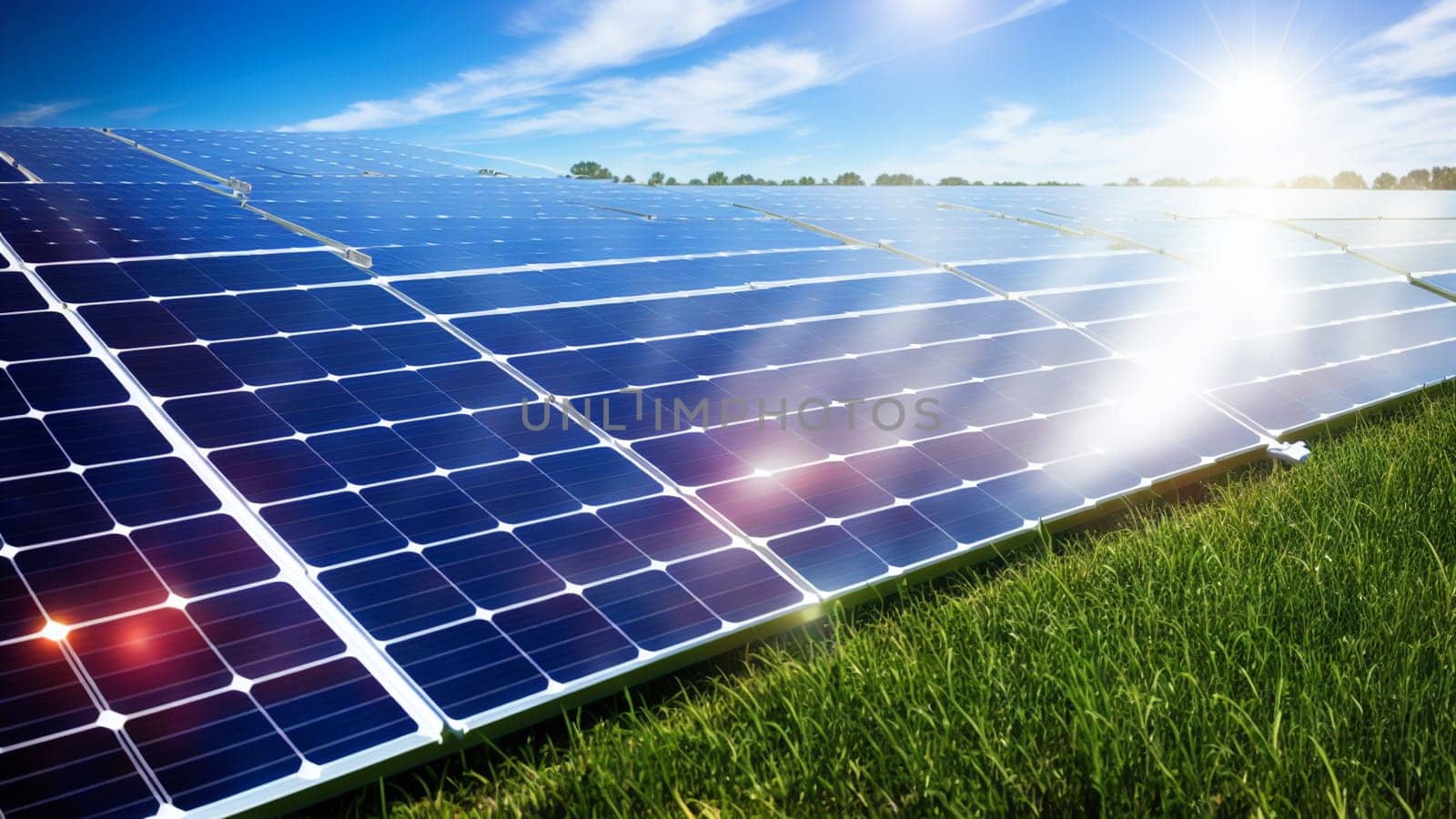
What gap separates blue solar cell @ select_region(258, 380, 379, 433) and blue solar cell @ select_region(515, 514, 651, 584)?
197 cm

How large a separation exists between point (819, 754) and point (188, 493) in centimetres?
470

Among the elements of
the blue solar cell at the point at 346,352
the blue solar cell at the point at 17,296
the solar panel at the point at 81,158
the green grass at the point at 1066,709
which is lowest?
the green grass at the point at 1066,709

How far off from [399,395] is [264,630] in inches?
121

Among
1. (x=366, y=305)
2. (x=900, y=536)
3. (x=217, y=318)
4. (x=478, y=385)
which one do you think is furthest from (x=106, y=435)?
(x=900, y=536)

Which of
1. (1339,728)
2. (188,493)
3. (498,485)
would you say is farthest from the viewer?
(498,485)

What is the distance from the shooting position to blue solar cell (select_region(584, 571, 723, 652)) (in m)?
7.17

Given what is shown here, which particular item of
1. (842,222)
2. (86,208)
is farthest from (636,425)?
(842,222)

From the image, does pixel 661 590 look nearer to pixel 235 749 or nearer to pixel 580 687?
pixel 580 687

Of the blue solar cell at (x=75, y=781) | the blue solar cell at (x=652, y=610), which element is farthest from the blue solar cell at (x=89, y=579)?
the blue solar cell at (x=652, y=610)

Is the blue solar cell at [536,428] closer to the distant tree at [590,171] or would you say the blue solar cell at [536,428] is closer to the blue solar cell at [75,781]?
the blue solar cell at [75,781]

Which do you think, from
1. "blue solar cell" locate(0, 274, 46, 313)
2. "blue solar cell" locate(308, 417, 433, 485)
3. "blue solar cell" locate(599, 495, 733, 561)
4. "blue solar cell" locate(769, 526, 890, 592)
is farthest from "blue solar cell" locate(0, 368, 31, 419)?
"blue solar cell" locate(769, 526, 890, 592)

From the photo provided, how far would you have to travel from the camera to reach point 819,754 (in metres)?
6.33

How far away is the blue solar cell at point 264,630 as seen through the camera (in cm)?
630

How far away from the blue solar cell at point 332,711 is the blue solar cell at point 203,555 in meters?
0.97
